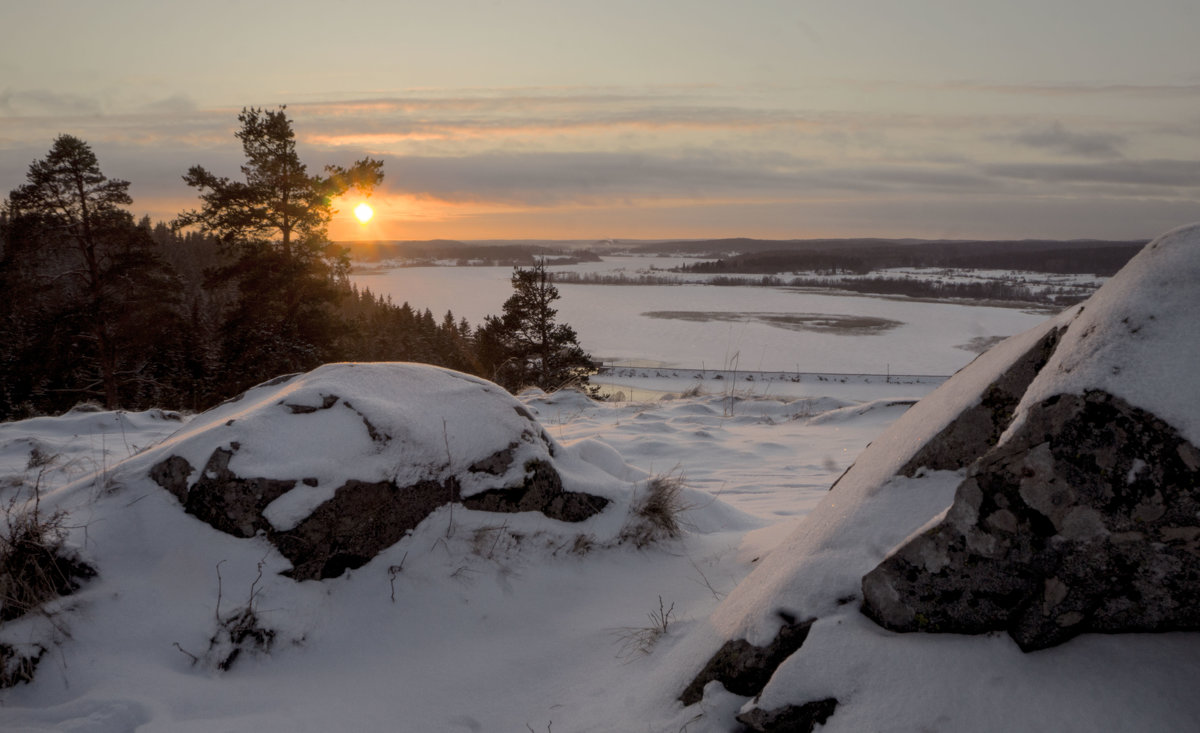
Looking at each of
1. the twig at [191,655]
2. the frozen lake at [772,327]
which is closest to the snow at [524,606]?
the twig at [191,655]

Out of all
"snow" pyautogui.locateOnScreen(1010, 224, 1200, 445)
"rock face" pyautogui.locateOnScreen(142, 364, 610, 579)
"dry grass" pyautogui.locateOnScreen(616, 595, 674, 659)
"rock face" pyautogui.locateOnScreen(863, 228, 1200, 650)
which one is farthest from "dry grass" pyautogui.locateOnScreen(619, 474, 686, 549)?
"snow" pyautogui.locateOnScreen(1010, 224, 1200, 445)

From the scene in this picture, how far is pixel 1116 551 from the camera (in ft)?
6.43

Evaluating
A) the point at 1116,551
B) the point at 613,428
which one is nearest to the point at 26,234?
the point at 613,428

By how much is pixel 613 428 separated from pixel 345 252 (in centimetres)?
1415

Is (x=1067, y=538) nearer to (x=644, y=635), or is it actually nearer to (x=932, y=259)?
(x=644, y=635)

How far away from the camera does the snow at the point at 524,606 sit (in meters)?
2.00

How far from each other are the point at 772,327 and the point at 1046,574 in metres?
66.8

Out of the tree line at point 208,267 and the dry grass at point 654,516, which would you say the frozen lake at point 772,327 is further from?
the dry grass at point 654,516

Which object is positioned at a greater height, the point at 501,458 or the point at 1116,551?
the point at 1116,551

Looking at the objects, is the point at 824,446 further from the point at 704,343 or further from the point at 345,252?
Answer: the point at 704,343

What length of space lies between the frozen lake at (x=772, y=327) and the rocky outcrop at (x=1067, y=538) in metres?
35.2

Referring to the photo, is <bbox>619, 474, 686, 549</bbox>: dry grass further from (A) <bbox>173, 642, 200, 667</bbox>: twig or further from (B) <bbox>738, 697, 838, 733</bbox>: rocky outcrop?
(A) <bbox>173, 642, 200, 667</bbox>: twig

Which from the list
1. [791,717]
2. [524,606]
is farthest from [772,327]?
[791,717]

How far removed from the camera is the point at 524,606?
366cm
